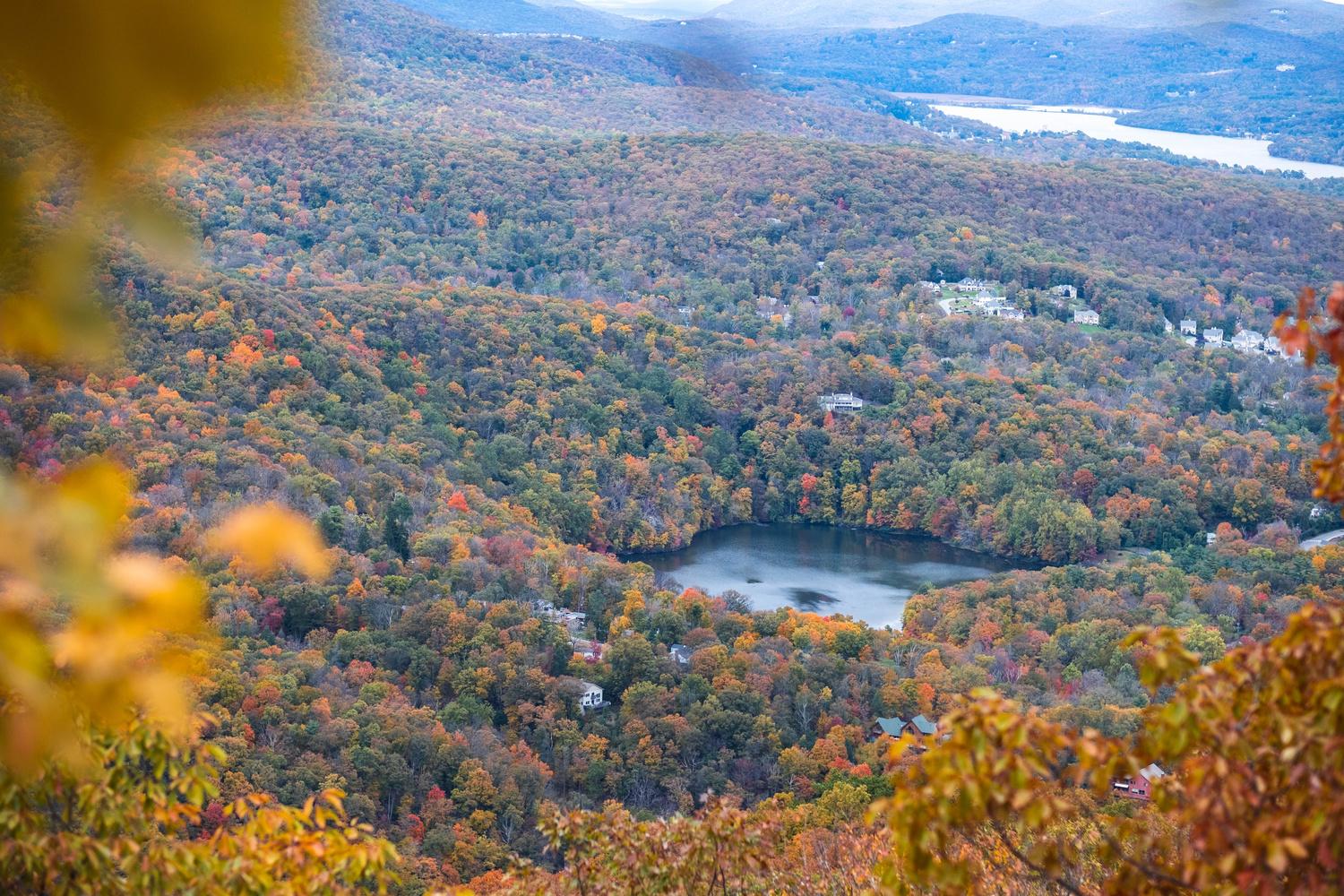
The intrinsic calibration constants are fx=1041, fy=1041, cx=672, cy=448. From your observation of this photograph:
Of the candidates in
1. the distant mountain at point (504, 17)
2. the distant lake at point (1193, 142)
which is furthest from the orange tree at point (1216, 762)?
the distant mountain at point (504, 17)

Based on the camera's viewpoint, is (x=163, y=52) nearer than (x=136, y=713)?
Yes

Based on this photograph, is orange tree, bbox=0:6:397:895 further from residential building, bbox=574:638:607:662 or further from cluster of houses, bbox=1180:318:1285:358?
cluster of houses, bbox=1180:318:1285:358

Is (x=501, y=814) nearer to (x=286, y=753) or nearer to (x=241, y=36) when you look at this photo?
(x=286, y=753)

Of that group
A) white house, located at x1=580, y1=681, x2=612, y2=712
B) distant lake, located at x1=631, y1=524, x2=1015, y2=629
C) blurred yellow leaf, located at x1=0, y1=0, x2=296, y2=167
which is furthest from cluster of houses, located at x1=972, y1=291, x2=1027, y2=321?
blurred yellow leaf, located at x1=0, y1=0, x2=296, y2=167

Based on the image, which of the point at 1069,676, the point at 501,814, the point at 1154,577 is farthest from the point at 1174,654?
the point at 1154,577

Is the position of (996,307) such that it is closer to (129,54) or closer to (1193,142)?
(1193,142)
